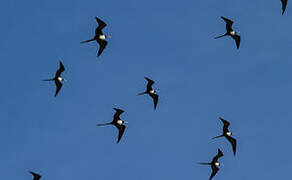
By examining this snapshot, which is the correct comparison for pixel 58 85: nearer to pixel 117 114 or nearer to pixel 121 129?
pixel 117 114

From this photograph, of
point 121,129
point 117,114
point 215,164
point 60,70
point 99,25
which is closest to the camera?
point 99,25

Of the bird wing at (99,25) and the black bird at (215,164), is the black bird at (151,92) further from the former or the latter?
the black bird at (215,164)

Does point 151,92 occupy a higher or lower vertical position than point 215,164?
higher

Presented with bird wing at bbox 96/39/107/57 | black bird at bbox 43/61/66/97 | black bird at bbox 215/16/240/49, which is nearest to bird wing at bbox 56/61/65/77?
black bird at bbox 43/61/66/97

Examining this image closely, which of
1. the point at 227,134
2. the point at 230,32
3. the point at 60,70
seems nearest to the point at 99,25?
the point at 60,70

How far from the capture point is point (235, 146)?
55438mm

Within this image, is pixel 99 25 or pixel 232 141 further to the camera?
pixel 232 141

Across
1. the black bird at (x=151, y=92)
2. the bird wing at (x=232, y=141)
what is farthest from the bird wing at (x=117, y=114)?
the bird wing at (x=232, y=141)

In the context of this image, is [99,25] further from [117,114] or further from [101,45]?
[117,114]

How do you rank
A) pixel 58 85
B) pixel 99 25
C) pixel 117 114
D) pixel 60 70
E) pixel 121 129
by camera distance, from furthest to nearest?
1. pixel 58 85
2. pixel 60 70
3. pixel 121 129
4. pixel 117 114
5. pixel 99 25

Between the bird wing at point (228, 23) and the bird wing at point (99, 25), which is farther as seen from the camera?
the bird wing at point (228, 23)

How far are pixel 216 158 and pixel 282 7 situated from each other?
14120 mm

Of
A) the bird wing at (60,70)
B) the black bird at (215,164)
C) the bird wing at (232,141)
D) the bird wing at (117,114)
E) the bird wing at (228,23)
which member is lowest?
the black bird at (215,164)

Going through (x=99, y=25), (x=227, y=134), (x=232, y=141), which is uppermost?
(x=99, y=25)
